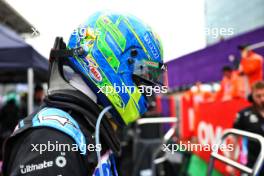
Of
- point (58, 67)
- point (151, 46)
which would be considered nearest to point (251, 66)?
point (151, 46)

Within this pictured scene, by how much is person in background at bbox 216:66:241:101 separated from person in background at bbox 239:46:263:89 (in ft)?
0.53

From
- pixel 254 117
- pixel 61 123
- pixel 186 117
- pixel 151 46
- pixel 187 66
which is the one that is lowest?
pixel 61 123

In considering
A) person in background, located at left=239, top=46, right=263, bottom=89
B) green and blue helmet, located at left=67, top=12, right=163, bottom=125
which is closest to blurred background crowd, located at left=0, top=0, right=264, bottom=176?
person in background, located at left=239, top=46, right=263, bottom=89

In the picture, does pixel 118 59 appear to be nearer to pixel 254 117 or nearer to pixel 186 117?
pixel 254 117

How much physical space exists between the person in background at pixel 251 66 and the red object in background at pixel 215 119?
27 cm

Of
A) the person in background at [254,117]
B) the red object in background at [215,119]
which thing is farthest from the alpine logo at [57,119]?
the red object in background at [215,119]

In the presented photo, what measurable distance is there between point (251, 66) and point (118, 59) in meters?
2.83

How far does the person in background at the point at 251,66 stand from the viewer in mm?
3604

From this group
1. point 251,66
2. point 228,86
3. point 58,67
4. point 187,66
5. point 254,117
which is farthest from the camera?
point 187,66

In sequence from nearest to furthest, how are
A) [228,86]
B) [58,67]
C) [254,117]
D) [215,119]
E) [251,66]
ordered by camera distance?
1. [58,67]
2. [254,117]
3. [251,66]
4. [228,86]
5. [215,119]

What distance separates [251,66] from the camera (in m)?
3.62

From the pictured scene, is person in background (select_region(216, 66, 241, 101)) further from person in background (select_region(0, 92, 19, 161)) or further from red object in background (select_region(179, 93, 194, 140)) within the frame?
person in background (select_region(0, 92, 19, 161))

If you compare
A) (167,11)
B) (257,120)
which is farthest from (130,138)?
(167,11)

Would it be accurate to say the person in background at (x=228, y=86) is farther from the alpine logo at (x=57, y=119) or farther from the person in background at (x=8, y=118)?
the alpine logo at (x=57, y=119)
